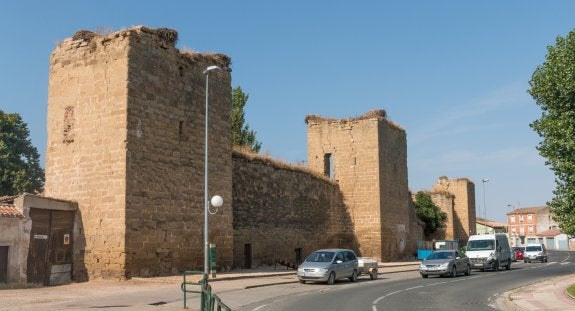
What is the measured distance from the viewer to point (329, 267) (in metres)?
22.6

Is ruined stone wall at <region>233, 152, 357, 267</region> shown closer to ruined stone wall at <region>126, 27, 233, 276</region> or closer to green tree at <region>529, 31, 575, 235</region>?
ruined stone wall at <region>126, 27, 233, 276</region>

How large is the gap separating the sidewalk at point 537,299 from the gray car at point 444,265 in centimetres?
584

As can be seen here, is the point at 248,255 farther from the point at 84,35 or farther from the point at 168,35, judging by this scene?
the point at 84,35

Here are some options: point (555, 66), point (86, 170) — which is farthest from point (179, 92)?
point (555, 66)

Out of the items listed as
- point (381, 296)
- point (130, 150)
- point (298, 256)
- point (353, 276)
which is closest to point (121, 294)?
point (130, 150)

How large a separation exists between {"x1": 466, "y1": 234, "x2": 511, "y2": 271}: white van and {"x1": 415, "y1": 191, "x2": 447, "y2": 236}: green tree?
61.0 feet

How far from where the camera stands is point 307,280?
22.7m

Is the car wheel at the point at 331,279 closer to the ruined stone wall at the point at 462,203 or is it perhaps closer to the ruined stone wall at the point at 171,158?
the ruined stone wall at the point at 171,158

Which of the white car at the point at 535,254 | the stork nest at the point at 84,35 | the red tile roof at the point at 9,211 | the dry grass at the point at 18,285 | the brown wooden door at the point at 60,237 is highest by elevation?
the stork nest at the point at 84,35

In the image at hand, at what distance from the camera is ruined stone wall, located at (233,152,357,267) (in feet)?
97.3

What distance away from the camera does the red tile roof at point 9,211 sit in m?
19.7

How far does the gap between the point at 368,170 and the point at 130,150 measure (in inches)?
797

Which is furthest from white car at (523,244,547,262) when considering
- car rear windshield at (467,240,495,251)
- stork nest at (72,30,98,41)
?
stork nest at (72,30,98,41)

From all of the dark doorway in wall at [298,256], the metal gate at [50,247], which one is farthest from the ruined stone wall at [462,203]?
the metal gate at [50,247]
